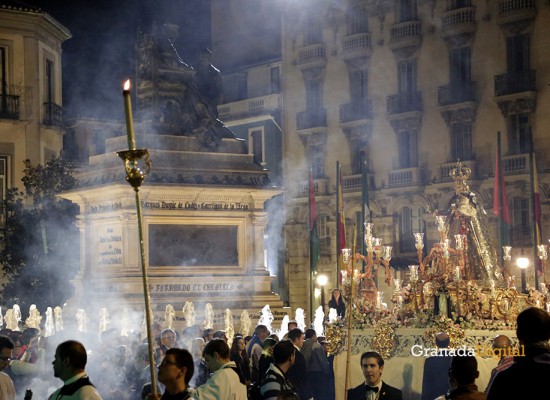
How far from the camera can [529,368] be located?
24.1 ft

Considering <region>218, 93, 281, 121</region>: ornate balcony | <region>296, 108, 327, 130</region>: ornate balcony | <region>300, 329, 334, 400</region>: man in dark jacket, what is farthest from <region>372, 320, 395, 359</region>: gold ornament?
<region>218, 93, 281, 121</region>: ornate balcony

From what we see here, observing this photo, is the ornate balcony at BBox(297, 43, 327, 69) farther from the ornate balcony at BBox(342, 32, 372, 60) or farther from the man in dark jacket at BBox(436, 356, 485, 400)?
the man in dark jacket at BBox(436, 356, 485, 400)

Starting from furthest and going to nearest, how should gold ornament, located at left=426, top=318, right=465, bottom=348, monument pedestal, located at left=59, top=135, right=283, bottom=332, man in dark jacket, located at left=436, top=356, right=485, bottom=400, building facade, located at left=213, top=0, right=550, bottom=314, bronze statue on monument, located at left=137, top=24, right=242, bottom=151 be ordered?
building facade, located at left=213, top=0, right=550, bottom=314 → bronze statue on monument, located at left=137, top=24, right=242, bottom=151 → monument pedestal, located at left=59, top=135, right=283, bottom=332 → gold ornament, located at left=426, top=318, right=465, bottom=348 → man in dark jacket, located at left=436, top=356, right=485, bottom=400

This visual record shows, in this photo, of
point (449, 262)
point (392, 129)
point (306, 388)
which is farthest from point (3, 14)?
point (306, 388)

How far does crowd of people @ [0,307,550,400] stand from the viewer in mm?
7480

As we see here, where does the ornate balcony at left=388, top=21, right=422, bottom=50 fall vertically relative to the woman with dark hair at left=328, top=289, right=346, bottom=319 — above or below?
above

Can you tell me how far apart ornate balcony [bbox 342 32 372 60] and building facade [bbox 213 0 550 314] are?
0.13 feet

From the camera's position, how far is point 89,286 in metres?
23.0

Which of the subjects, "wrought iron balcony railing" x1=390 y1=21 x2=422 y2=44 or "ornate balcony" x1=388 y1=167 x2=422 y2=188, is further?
"wrought iron balcony railing" x1=390 y1=21 x2=422 y2=44

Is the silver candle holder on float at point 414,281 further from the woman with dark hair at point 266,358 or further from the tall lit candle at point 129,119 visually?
the tall lit candle at point 129,119

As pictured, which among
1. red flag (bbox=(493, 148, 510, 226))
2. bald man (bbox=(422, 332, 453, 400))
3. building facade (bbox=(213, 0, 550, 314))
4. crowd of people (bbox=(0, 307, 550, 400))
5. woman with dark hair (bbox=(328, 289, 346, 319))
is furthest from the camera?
building facade (bbox=(213, 0, 550, 314))

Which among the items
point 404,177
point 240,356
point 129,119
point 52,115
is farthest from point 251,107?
point 129,119

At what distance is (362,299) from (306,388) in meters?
3.35

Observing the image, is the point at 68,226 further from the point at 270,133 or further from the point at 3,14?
the point at 270,133
